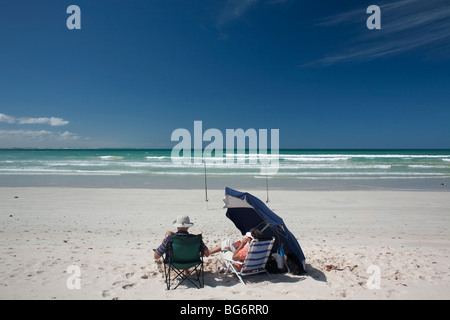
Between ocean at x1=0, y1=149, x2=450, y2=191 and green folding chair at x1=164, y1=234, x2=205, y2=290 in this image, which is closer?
green folding chair at x1=164, y1=234, x2=205, y2=290

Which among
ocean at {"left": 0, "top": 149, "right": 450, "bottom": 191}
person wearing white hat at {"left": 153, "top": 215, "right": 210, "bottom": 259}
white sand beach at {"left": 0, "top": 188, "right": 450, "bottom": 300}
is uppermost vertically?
person wearing white hat at {"left": 153, "top": 215, "right": 210, "bottom": 259}

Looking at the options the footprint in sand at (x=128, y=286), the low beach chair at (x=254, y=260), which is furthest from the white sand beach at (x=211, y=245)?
the low beach chair at (x=254, y=260)

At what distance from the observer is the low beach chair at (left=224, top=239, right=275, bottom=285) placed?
4.52 metres

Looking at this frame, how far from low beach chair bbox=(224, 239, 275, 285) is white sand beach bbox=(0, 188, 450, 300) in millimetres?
168

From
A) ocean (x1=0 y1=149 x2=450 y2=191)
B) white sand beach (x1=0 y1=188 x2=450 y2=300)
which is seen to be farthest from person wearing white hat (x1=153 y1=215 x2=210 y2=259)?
ocean (x1=0 y1=149 x2=450 y2=191)

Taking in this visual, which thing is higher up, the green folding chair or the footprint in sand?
the green folding chair

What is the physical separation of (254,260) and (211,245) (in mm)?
2140

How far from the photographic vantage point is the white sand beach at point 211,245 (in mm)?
4211

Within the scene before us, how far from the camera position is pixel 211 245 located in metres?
6.52

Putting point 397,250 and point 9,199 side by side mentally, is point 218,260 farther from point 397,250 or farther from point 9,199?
point 9,199

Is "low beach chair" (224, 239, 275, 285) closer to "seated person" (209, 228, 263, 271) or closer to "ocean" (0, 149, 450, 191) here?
"seated person" (209, 228, 263, 271)

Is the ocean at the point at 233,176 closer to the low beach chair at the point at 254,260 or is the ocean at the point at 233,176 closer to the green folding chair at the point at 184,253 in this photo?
the low beach chair at the point at 254,260

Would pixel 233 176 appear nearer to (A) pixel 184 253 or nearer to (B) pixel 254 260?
(B) pixel 254 260
